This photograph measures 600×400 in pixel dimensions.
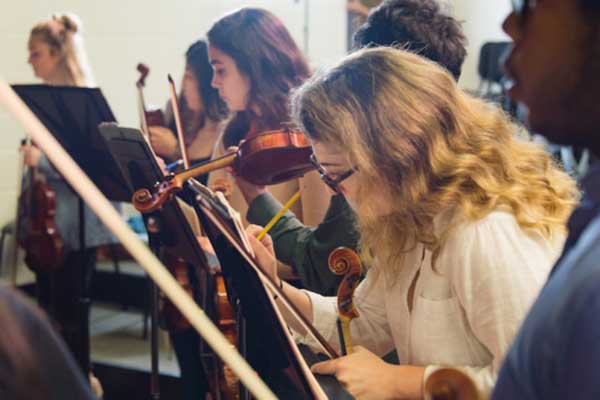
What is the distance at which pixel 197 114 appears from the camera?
111 inches

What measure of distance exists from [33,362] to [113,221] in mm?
136

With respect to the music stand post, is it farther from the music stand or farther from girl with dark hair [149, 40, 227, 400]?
girl with dark hair [149, 40, 227, 400]

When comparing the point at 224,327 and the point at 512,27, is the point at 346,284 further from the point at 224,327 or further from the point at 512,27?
the point at 512,27

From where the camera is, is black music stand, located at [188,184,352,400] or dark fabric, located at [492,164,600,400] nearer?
dark fabric, located at [492,164,600,400]

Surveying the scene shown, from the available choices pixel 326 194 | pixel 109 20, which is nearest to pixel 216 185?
pixel 326 194

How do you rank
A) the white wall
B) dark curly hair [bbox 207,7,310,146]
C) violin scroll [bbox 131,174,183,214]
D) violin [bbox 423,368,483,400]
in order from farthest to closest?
the white wall, dark curly hair [bbox 207,7,310,146], violin scroll [bbox 131,174,183,214], violin [bbox 423,368,483,400]

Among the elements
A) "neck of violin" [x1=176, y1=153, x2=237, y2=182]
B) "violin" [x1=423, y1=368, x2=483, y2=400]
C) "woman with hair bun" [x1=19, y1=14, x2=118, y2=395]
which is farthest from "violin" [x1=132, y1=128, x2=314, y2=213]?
"woman with hair bun" [x1=19, y1=14, x2=118, y2=395]

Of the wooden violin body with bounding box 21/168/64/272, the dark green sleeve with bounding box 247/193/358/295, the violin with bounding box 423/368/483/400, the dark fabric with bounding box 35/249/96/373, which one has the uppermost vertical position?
the violin with bounding box 423/368/483/400

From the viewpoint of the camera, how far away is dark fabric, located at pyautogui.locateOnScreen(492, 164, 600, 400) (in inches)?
23.0

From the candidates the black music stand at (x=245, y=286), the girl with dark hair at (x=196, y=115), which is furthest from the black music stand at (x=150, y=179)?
the girl with dark hair at (x=196, y=115)

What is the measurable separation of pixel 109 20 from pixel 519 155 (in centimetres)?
359

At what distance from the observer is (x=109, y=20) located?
4.52m

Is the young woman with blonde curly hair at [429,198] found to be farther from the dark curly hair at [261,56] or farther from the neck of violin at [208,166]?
the dark curly hair at [261,56]

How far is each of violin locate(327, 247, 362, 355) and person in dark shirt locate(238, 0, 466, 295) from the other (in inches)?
11.3
